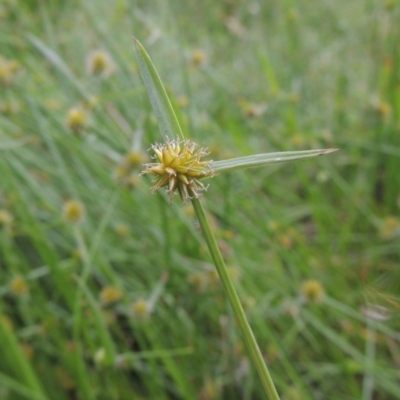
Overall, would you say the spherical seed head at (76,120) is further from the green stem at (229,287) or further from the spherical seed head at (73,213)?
the green stem at (229,287)

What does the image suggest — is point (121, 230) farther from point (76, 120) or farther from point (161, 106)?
point (161, 106)

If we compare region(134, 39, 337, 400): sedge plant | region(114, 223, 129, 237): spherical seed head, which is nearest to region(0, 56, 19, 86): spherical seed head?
region(114, 223, 129, 237): spherical seed head

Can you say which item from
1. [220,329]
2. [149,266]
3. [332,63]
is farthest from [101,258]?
[332,63]

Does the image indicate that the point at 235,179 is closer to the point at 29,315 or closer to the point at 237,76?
the point at 29,315

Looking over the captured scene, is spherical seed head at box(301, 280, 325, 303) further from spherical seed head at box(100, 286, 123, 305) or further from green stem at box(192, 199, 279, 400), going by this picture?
green stem at box(192, 199, 279, 400)

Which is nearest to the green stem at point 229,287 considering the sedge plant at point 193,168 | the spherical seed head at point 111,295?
the sedge plant at point 193,168

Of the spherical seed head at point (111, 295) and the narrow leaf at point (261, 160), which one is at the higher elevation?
the spherical seed head at point (111, 295)

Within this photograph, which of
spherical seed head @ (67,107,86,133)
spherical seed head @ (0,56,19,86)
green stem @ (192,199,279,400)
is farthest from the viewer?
spherical seed head @ (0,56,19,86)
